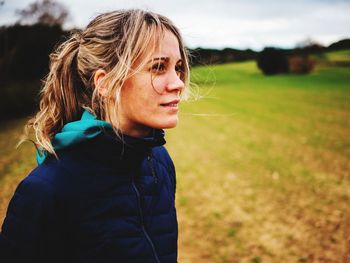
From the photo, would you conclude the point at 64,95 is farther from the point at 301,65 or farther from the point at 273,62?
the point at 273,62

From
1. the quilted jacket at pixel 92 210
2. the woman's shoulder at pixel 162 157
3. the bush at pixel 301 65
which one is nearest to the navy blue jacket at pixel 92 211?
the quilted jacket at pixel 92 210

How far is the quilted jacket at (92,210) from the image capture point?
4.51ft

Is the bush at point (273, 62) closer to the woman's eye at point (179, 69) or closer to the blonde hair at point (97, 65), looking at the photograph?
the woman's eye at point (179, 69)

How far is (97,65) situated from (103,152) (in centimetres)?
45

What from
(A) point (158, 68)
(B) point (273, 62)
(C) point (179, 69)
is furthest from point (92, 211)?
(B) point (273, 62)

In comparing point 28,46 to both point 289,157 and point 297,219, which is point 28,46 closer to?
point 289,157

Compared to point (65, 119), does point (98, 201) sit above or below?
below

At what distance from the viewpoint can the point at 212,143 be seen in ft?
40.5

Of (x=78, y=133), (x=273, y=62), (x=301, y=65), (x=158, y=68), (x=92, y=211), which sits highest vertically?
(x=273, y=62)

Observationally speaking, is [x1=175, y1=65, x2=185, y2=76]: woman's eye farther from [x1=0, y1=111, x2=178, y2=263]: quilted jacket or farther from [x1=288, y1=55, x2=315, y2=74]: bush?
[x1=288, y1=55, x2=315, y2=74]: bush

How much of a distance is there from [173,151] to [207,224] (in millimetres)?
5593

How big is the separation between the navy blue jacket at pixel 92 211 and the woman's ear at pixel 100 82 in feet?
0.73

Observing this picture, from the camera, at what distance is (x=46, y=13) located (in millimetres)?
21266

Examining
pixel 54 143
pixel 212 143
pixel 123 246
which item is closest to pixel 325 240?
pixel 123 246
